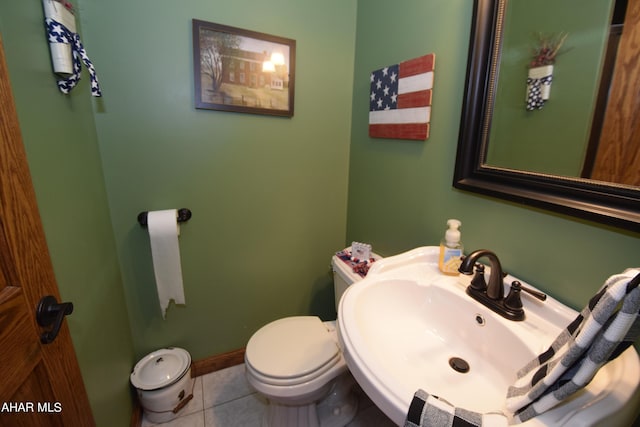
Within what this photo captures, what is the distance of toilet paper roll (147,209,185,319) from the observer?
4.28 ft

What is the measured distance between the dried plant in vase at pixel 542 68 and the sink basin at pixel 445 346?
1.73 ft

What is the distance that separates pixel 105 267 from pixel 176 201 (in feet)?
1.29

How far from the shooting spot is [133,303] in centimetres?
144

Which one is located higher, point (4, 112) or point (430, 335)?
point (4, 112)

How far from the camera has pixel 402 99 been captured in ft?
4.04

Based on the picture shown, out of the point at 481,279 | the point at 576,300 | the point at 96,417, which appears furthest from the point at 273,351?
the point at 576,300

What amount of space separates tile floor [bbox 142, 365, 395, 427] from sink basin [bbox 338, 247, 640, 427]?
0.80 metres

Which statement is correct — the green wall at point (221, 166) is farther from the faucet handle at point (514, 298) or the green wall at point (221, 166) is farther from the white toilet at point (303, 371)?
the faucet handle at point (514, 298)

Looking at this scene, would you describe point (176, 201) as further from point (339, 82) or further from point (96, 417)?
point (339, 82)

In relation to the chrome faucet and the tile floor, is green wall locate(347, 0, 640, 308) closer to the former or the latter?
the chrome faucet

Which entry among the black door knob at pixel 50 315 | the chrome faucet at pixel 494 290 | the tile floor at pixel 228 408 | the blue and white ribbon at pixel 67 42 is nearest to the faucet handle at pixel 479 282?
the chrome faucet at pixel 494 290

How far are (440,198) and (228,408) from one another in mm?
1465
